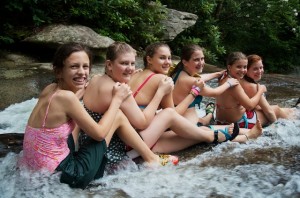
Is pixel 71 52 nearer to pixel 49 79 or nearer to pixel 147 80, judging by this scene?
pixel 147 80

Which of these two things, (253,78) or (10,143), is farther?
(253,78)

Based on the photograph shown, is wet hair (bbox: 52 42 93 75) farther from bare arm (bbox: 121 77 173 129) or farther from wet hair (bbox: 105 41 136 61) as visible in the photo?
bare arm (bbox: 121 77 173 129)

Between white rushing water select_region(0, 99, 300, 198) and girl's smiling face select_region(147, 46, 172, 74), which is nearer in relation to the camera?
white rushing water select_region(0, 99, 300, 198)

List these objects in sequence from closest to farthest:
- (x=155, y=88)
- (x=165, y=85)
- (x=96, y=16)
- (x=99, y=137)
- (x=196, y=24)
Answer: (x=99, y=137)
(x=165, y=85)
(x=155, y=88)
(x=96, y=16)
(x=196, y=24)

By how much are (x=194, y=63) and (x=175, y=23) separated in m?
7.31

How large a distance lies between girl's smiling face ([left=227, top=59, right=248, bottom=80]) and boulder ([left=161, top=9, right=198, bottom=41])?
22.2 feet

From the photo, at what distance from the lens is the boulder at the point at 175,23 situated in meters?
11.2

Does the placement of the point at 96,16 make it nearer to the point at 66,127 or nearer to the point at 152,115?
the point at 152,115

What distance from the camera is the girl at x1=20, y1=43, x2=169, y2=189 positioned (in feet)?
9.10

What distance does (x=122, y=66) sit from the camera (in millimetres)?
3377

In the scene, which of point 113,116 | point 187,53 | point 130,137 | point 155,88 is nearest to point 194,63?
point 187,53

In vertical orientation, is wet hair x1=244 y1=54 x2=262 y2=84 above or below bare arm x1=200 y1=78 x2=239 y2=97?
above

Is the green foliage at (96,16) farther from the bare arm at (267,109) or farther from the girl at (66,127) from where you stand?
the girl at (66,127)

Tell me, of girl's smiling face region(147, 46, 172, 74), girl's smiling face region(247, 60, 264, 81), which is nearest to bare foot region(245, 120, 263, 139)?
girl's smiling face region(247, 60, 264, 81)
